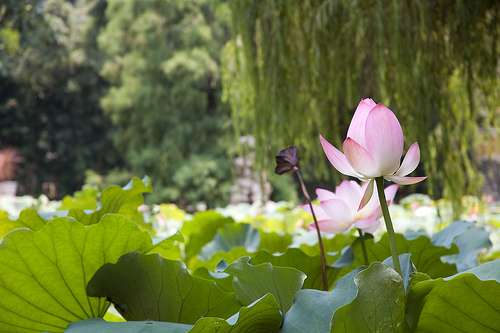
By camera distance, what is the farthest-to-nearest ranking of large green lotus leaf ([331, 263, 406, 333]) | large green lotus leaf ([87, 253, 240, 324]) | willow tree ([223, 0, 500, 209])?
willow tree ([223, 0, 500, 209]), large green lotus leaf ([87, 253, 240, 324]), large green lotus leaf ([331, 263, 406, 333])

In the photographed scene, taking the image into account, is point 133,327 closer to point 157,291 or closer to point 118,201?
point 157,291

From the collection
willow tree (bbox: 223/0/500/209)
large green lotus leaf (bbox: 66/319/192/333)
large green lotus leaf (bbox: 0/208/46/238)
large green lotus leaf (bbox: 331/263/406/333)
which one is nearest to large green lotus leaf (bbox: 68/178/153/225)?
large green lotus leaf (bbox: 0/208/46/238)

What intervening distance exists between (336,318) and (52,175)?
1383cm

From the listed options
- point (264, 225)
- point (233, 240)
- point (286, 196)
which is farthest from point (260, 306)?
point (286, 196)

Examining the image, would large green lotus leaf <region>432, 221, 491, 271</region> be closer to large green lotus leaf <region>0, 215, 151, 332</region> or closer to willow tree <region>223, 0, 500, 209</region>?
large green lotus leaf <region>0, 215, 151, 332</region>

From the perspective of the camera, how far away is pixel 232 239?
101 cm

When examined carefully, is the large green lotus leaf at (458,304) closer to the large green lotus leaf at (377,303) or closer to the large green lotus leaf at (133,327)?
the large green lotus leaf at (377,303)

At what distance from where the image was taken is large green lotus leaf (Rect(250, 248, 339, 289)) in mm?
581

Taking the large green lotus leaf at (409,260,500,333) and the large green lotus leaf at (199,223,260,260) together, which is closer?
the large green lotus leaf at (409,260,500,333)

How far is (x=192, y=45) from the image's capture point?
39.1 feet

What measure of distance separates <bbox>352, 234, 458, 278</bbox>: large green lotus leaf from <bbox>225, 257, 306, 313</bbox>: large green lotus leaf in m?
0.19

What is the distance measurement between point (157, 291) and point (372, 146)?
0.19m

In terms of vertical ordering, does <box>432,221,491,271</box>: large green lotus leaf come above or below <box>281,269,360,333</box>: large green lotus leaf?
below

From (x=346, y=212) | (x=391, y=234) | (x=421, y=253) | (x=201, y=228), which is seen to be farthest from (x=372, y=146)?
(x=201, y=228)
